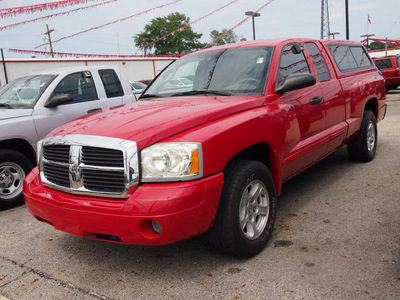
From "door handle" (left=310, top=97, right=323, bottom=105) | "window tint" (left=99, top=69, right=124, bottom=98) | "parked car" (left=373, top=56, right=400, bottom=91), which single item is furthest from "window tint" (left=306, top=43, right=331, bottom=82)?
"parked car" (left=373, top=56, right=400, bottom=91)

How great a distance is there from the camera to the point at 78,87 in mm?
5906

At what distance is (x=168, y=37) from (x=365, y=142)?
6341cm

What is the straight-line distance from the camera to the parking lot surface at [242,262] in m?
2.70

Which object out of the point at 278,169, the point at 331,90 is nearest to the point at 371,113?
the point at 331,90

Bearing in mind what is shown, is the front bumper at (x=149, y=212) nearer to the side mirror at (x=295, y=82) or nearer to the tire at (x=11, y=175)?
the side mirror at (x=295, y=82)

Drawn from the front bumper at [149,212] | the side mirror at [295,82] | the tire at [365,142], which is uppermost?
the side mirror at [295,82]

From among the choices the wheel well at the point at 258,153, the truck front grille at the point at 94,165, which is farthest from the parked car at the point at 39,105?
the wheel well at the point at 258,153

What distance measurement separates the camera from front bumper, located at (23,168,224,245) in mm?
2572

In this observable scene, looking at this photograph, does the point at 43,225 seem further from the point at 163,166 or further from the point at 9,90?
the point at 9,90

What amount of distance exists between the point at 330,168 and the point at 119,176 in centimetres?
381

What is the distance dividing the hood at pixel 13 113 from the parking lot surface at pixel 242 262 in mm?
1410

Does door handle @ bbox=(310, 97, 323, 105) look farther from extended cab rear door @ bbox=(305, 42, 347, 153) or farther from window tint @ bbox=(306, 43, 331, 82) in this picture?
window tint @ bbox=(306, 43, 331, 82)

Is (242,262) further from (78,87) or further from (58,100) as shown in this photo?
(78,87)

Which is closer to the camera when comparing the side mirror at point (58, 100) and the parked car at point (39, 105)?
the parked car at point (39, 105)
